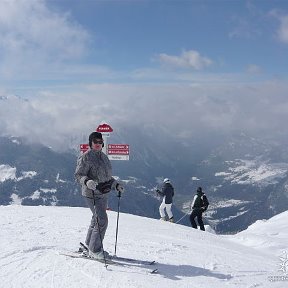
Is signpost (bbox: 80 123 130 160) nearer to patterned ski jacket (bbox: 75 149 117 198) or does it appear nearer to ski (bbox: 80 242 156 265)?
ski (bbox: 80 242 156 265)

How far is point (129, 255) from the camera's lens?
9812 millimetres

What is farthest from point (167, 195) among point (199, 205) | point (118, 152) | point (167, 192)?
point (118, 152)

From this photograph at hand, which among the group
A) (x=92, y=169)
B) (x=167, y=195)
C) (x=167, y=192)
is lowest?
(x=167, y=195)

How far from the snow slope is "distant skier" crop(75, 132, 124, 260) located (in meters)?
0.46

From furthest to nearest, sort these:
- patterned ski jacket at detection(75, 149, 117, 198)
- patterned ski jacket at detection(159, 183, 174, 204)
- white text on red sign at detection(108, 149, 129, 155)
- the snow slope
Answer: patterned ski jacket at detection(159, 183, 174, 204), white text on red sign at detection(108, 149, 129, 155), patterned ski jacket at detection(75, 149, 117, 198), the snow slope

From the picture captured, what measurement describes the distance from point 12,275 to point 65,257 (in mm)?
1284

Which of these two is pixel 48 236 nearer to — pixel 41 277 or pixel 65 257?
pixel 65 257

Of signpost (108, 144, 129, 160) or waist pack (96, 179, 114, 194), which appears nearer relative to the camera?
waist pack (96, 179, 114, 194)

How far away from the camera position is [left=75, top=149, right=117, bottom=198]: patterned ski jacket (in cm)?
868

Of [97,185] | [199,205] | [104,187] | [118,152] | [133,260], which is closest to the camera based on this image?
[97,185]

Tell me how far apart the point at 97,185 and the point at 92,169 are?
37 cm

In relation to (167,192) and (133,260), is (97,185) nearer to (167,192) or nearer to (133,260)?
(133,260)

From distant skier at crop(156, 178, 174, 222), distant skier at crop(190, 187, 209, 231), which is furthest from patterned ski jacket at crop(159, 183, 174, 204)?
distant skier at crop(190, 187, 209, 231)

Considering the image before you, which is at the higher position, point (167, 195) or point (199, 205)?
point (167, 195)
